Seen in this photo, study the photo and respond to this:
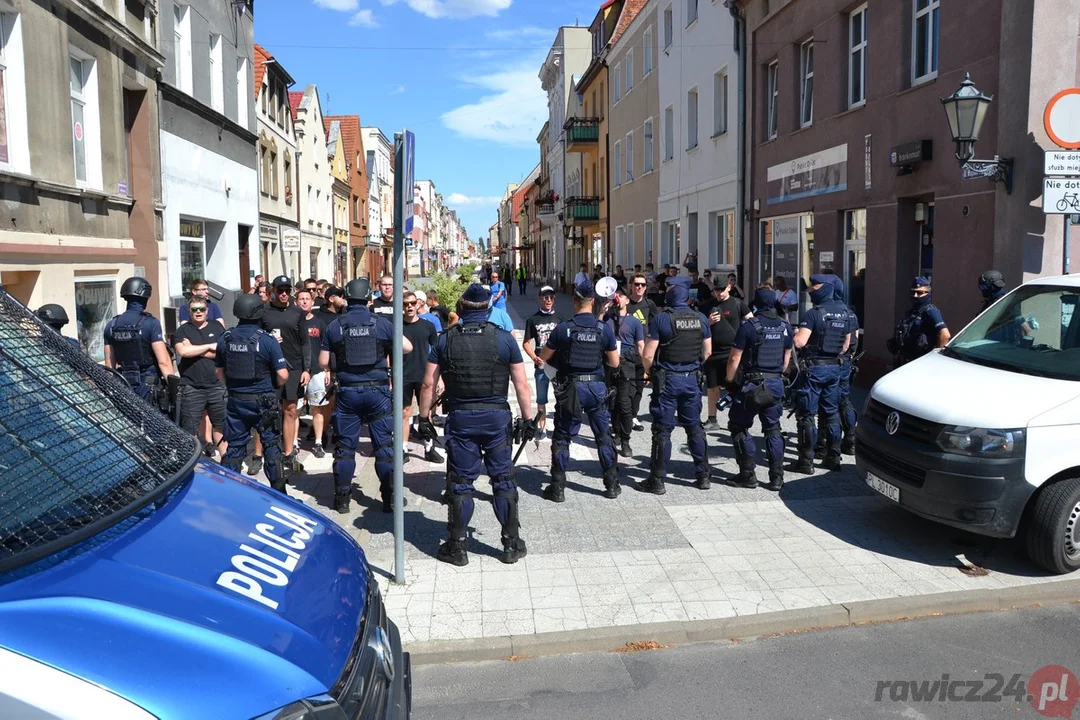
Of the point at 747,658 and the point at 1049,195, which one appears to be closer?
the point at 747,658

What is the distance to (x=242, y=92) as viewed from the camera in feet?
67.0

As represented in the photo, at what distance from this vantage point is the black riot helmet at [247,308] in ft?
23.1

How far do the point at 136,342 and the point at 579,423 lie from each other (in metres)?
4.13

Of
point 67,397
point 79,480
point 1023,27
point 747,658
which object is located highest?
point 1023,27

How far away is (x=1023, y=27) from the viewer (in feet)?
29.7

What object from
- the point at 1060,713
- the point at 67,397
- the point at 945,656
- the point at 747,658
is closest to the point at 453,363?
the point at 747,658

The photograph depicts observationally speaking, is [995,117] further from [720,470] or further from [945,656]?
[945,656]

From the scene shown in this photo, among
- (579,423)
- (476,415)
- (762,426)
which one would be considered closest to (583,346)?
(579,423)

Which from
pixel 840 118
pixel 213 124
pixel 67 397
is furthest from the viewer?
pixel 213 124

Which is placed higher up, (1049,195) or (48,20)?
(48,20)

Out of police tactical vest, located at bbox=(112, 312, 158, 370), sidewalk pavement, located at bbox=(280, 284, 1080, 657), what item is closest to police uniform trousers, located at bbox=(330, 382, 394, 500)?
sidewalk pavement, located at bbox=(280, 284, 1080, 657)

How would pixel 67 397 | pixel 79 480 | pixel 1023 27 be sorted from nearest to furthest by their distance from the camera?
pixel 79 480 < pixel 67 397 < pixel 1023 27

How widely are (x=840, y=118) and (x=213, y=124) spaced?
41.2 feet

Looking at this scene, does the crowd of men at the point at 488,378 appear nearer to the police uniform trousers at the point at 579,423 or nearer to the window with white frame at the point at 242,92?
the police uniform trousers at the point at 579,423
